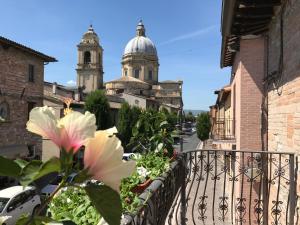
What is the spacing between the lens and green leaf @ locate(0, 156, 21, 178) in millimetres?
704

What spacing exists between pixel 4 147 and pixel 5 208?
7700mm

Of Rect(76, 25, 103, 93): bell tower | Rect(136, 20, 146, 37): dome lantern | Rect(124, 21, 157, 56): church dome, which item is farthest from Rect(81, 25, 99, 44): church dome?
Rect(136, 20, 146, 37): dome lantern

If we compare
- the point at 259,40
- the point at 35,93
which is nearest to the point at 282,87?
the point at 259,40

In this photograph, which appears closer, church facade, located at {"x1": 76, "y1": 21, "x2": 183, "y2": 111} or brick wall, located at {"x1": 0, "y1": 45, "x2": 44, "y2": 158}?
brick wall, located at {"x1": 0, "y1": 45, "x2": 44, "y2": 158}

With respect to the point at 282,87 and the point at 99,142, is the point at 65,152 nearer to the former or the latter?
the point at 99,142

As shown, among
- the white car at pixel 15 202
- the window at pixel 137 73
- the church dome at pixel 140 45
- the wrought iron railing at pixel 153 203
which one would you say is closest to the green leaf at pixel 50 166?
the wrought iron railing at pixel 153 203

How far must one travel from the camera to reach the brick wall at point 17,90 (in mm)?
18219

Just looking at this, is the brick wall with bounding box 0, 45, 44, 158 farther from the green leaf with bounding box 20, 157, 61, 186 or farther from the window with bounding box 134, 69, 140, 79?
the window with bounding box 134, 69, 140, 79

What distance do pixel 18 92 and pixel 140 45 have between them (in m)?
66.1

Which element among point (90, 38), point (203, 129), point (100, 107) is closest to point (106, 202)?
point (100, 107)

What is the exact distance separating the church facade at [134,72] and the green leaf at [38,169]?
63358 millimetres

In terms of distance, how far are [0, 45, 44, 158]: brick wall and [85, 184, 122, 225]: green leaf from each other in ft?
59.0

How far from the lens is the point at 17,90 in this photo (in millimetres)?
19438

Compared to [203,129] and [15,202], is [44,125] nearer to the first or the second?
[15,202]
